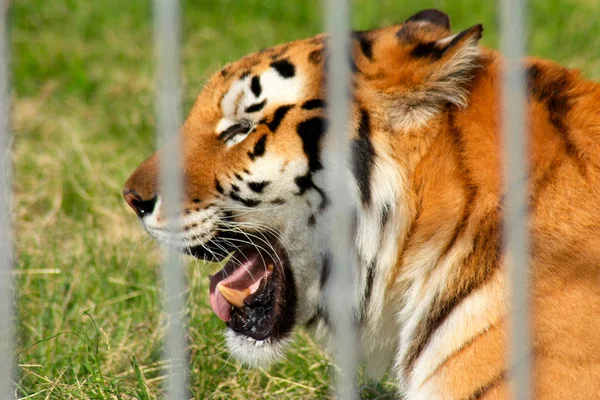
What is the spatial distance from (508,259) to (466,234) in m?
0.12

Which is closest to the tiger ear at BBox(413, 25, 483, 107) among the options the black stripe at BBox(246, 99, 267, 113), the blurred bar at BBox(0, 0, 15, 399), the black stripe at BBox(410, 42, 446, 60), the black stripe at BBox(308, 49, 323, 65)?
the black stripe at BBox(410, 42, 446, 60)

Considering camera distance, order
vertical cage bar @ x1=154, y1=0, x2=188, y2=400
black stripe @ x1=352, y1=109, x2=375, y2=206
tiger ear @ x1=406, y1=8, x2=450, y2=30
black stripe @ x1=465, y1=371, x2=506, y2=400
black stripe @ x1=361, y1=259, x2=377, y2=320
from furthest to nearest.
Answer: tiger ear @ x1=406, y1=8, x2=450, y2=30, black stripe @ x1=361, y1=259, x2=377, y2=320, black stripe @ x1=352, y1=109, x2=375, y2=206, black stripe @ x1=465, y1=371, x2=506, y2=400, vertical cage bar @ x1=154, y1=0, x2=188, y2=400

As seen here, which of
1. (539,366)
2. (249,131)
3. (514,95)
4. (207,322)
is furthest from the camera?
(207,322)

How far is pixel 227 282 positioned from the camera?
2.38 metres

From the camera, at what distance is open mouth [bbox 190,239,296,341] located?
231 centimetres

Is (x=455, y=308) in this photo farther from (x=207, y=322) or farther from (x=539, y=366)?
(x=207, y=322)

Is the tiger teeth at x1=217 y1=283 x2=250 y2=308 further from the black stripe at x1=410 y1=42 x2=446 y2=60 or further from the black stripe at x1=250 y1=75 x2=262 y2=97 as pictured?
the black stripe at x1=410 y1=42 x2=446 y2=60

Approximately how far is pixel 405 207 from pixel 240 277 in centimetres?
50

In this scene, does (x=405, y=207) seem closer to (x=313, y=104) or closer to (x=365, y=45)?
(x=313, y=104)

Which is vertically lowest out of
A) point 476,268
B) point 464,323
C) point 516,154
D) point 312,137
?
point 464,323

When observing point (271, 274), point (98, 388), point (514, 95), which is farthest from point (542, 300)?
point (98, 388)

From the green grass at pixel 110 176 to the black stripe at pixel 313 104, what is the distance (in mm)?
556

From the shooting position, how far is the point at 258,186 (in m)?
2.23

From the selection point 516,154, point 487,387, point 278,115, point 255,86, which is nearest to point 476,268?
point 487,387
